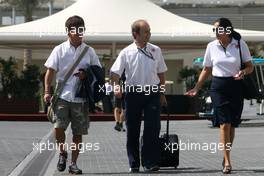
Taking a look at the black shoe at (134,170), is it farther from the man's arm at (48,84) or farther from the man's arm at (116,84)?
the man's arm at (48,84)

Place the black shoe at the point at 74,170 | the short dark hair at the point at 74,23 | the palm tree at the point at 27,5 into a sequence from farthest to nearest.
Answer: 1. the palm tree at the point at 27,5
2. the short dark hair at the point at 74,23
3. the black shoe at the point at 74,170

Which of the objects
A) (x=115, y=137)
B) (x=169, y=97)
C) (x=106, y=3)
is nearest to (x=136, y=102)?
(x=115, y=137)

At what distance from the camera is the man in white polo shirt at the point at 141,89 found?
989 cm

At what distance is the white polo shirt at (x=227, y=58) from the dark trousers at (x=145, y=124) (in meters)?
0.83

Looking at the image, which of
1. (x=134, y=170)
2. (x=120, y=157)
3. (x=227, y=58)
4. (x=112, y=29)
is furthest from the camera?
(x=112, y=29)

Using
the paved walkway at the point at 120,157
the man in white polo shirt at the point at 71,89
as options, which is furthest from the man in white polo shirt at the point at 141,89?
the man in white polo shirt at the point at 71,89

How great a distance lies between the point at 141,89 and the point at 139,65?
30 cm

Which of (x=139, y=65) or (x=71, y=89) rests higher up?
(x=139, y=65)

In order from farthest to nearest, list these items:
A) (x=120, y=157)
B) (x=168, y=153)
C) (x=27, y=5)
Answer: (x=27, y=5) → (x=120, y=157) → (x=168, y=153)

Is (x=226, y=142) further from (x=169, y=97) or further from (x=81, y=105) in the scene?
(x=169, y=97)

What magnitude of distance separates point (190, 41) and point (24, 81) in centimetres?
704

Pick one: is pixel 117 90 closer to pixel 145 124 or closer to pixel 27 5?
pixel 145 124

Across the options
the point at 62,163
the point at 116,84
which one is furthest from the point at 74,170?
the point at 116,84

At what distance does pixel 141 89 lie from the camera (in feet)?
Answer: 32.5
